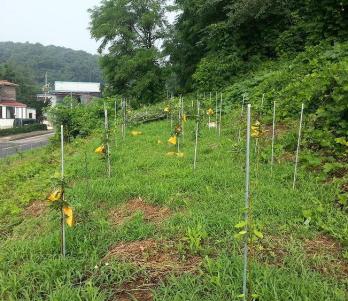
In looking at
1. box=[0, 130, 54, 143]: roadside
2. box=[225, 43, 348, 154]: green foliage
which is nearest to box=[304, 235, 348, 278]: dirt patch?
box=[225, 43, 348, 154]: green foliage

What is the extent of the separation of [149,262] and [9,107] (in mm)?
46552

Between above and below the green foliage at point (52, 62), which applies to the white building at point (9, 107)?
below

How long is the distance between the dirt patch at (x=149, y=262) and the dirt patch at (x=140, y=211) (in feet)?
1.72

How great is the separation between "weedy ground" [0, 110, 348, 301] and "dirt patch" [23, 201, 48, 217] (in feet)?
0.08

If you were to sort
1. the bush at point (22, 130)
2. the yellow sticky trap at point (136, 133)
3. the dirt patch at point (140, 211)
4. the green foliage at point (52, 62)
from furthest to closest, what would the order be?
the green foliage at point (52, 62)
the bush at point (22, 130)
the yellow sticky trap at point (136, 133)
the dirt patch at point (140, 211)

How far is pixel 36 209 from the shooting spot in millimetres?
5176

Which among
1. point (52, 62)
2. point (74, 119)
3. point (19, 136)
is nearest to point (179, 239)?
point (74, 119)

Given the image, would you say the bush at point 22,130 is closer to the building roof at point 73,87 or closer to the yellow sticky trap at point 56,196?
the building roof at point 73,87

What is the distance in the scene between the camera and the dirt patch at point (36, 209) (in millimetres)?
4959

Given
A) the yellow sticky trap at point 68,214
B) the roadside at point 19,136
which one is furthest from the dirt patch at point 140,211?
the roadside at point 19,136

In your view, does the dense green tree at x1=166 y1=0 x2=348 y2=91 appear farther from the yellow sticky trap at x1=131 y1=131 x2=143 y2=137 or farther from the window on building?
the window on building

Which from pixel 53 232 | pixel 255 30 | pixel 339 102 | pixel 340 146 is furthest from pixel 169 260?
pixel 255 30

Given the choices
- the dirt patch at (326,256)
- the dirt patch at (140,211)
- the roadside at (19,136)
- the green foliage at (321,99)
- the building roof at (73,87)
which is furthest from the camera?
the building roof at (73,87)

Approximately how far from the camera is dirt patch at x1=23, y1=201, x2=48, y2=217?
4.96 metres
